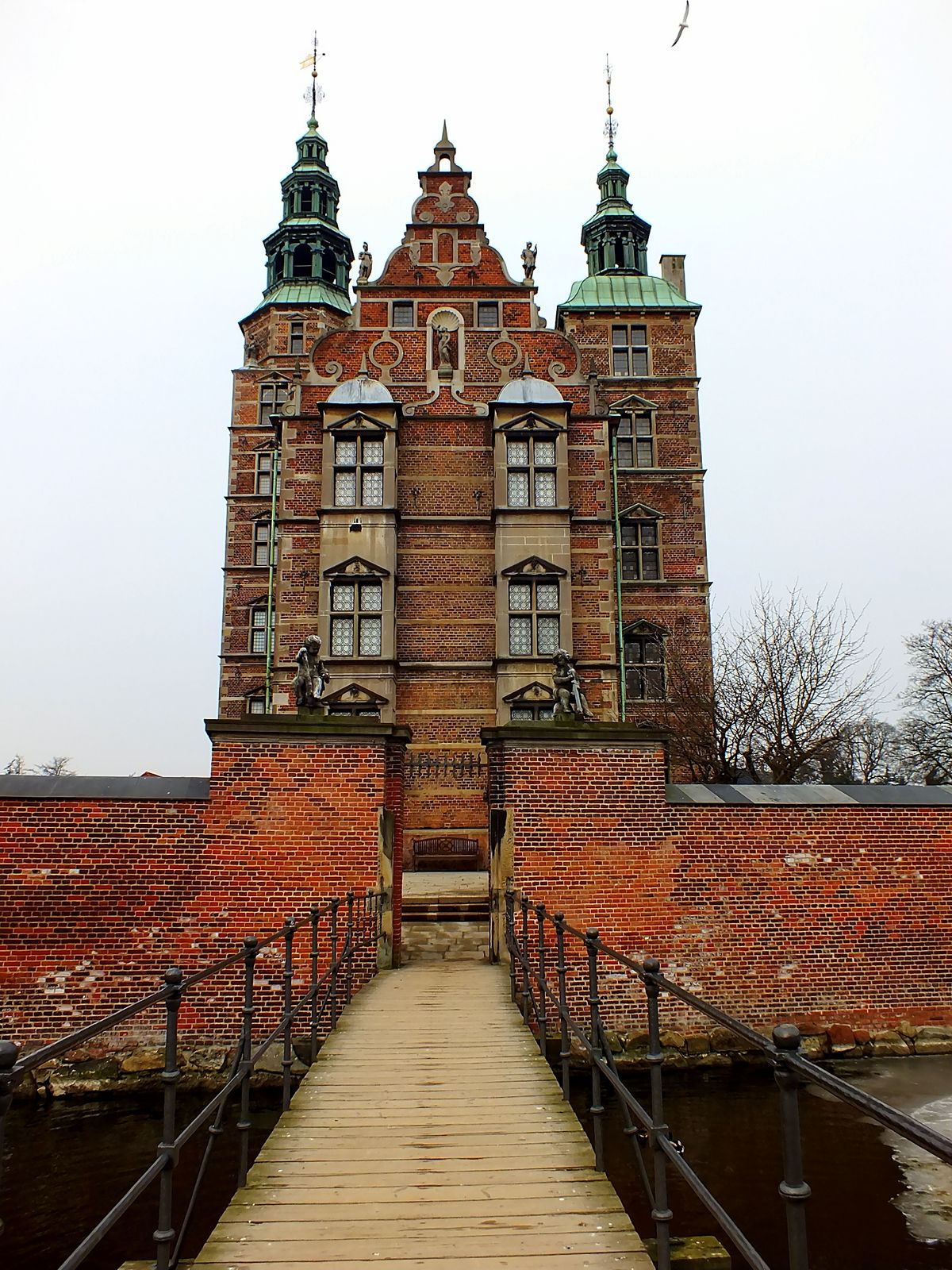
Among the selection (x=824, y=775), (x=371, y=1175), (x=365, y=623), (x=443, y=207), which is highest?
(x=443, y=207)

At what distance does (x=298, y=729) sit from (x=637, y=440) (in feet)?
65.4

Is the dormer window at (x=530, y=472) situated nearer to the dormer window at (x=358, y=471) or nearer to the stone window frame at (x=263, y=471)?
the dormer window at (x=358, y=471)

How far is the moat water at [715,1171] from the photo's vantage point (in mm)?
6641

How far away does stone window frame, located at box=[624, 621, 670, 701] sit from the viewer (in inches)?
1011

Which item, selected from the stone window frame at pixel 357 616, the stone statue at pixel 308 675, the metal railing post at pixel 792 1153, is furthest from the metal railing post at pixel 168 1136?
the stone window frame at pixel 357 616

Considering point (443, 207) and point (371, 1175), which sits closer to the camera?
point (371, 1175)

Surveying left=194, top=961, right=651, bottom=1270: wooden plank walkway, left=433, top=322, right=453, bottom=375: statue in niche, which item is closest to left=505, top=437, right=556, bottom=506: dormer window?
left=433, top=322, right=453, bottom=375: statue in niche

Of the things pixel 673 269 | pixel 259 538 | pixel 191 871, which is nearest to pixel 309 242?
pixel 259 538

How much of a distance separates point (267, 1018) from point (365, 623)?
10.6 metres

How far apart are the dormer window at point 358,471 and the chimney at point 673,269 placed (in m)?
14.8

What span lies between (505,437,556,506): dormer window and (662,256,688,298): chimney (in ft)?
42.3

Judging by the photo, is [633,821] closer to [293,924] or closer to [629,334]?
[293,924]

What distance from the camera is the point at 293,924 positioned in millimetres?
6598

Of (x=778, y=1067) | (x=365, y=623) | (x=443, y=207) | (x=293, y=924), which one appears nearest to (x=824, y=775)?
(x=365, y=623)
